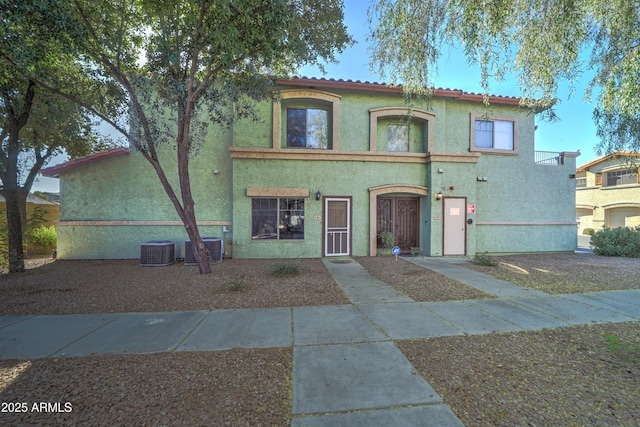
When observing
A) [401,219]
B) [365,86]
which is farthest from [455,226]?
[365,86]

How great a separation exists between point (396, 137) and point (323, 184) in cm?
381

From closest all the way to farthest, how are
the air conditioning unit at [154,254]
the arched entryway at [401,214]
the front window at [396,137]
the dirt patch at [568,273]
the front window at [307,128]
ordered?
the dirt patch at [568,273]
the air conditioning unit at [154,254]
the front window at [307,128]
the arched entryway at [401,214]
the front window at [396,137]

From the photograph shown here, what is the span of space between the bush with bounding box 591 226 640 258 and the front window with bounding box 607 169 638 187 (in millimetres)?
13422

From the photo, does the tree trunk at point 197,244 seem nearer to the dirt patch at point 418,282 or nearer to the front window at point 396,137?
the dirt patch at point 418,282

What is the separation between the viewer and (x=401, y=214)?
36.2 ft

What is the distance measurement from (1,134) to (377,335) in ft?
43.4

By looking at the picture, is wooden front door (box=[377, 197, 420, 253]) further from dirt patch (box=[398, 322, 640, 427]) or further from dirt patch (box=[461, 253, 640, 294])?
dirt patch (box=[398, 322, 640, 427])

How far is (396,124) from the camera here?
10.8 metres

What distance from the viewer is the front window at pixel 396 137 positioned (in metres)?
10.9

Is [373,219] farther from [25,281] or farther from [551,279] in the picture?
[25,281]

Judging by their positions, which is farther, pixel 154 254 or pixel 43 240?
pixel 43 240

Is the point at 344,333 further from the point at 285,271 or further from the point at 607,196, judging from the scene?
the point at 607,196

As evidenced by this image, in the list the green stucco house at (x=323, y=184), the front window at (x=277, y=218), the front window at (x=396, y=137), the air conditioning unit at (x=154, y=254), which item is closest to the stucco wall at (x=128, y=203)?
the green stucco house at (x=323, y=184)

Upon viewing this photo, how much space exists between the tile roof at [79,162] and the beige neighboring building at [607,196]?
98.2 feet
